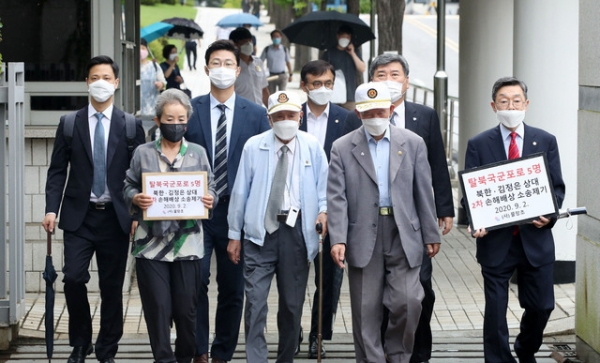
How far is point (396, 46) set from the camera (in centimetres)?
2139

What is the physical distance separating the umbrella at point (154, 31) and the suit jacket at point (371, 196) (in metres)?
19.6

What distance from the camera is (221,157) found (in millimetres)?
8398

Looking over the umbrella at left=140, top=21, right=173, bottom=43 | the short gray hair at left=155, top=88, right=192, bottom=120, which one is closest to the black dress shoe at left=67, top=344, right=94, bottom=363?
the short gray hair at left=155, top=88, right=192, bottom=120

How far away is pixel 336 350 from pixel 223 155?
1.73 metres

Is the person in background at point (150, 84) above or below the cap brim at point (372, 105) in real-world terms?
above

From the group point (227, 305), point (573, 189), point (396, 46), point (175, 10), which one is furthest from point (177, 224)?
point (175, 10)

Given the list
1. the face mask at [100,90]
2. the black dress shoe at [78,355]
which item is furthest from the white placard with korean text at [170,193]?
the black dress shoe at [78,355]

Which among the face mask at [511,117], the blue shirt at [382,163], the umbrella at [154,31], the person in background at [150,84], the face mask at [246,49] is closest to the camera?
the blue shirt at [382,163]

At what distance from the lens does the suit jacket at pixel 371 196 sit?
25.1ft

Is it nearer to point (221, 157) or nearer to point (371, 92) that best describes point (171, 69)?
point (221, 157)

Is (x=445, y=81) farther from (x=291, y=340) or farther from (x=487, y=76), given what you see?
(x=291, y=340)

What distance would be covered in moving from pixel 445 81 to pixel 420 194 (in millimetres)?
11845

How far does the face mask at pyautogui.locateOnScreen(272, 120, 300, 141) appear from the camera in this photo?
7874mm

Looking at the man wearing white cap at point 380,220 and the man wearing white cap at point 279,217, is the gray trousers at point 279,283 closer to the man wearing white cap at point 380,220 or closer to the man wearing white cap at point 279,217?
the man wearing white cap at point 279,217
